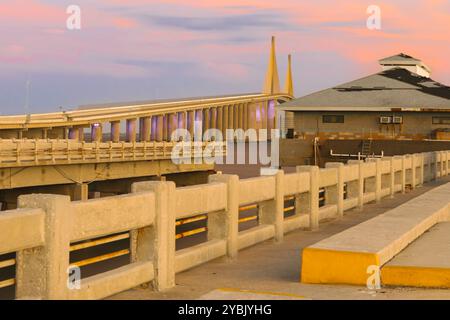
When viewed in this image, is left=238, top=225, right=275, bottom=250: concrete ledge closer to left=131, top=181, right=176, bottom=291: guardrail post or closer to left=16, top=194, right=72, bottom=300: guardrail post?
left=131, top=181, right=176, bottom=291: guardrail post

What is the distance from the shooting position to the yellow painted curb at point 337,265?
9445 mm

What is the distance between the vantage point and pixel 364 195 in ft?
72.1

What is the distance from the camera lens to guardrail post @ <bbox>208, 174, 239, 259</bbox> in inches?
472

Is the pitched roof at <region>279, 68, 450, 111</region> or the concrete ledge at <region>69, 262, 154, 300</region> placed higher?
the pitched roof at <region>279, 68, 450, 111</region>

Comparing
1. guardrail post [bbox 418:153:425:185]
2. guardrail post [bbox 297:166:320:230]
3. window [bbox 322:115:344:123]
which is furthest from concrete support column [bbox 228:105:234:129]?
guardrail post [bbox 297:166:320:230]

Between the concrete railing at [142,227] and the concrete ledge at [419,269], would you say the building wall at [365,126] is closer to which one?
the concrete railing at [142,227]

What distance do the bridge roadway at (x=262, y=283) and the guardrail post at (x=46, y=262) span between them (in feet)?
5.01

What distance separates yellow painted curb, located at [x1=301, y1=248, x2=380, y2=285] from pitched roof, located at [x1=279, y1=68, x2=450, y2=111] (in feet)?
180

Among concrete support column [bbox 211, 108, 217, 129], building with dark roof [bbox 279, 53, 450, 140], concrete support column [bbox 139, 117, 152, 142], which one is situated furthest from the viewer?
concrete support column [bbox 211, 108, 217, 129]

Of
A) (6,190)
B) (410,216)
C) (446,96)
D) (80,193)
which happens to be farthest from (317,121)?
(410,216)

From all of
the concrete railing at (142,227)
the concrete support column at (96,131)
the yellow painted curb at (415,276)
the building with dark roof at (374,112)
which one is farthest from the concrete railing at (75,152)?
the concrete support column at (96,131)

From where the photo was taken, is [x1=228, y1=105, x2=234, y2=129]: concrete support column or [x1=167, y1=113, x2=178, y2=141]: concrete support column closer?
[x1=167, y1=113, x2=178, y2=141]: concrete support column

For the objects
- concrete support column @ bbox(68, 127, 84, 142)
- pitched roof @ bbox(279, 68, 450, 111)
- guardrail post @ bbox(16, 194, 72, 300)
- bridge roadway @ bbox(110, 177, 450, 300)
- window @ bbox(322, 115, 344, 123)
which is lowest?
bridge roadway @ bbox(110, 177, 450, 300)
